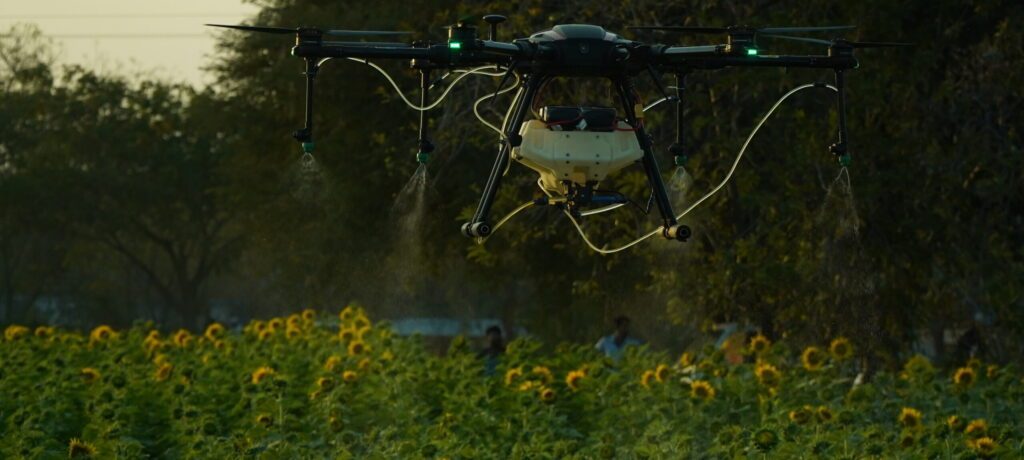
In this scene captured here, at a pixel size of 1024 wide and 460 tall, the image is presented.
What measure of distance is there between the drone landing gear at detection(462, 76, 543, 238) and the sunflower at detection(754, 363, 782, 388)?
7093 mm

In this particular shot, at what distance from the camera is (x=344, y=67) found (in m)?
30.4

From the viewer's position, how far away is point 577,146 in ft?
30.8

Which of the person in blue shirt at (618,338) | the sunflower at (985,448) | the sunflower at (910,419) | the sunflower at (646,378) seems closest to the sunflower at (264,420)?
the sunflower at (646,378)

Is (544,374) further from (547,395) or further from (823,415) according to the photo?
(823,415)

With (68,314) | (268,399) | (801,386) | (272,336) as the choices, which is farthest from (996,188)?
(68,314)

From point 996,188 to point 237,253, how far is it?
150 feet

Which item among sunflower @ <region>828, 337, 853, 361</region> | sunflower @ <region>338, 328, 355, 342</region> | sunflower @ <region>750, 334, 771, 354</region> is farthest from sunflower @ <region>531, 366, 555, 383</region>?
sunflower @ <region>338, 328, 355, 342</region>

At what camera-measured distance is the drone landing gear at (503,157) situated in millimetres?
9281

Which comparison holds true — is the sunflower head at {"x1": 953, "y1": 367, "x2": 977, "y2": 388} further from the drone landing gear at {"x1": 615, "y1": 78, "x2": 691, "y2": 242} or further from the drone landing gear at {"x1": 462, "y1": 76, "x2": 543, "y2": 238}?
the drone landing gear at {"x1": 462, "y1": 76, "x2": 543, "y2": 238}

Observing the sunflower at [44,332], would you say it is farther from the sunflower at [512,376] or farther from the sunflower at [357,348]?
the sunflower at [512,376]

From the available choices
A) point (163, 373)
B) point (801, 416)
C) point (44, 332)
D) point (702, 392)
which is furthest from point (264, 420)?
point (44, 332)

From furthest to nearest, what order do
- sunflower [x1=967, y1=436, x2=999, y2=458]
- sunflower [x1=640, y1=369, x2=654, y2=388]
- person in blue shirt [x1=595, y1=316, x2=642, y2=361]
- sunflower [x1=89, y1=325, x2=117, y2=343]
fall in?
person in blue shirt [x1=595, y1=316, x2=642, y2=361] < sunflower [x1=89, y1=325, x2=117, y2=343] < sunflower [x1=640, y1=369, x2=654, y2=388] < sunflower [x1=967, y1=436, x2=999, y2=458]

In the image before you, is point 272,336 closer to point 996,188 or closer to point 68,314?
point 996,188

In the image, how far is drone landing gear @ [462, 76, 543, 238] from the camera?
9281 mm
